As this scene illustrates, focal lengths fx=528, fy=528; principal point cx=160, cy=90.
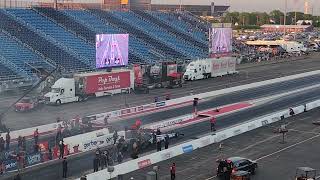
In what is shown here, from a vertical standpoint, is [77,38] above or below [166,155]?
above

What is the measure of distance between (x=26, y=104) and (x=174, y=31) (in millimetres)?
53209

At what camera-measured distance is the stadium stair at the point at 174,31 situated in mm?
89438

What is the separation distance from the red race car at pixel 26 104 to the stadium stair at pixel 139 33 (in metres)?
36.2

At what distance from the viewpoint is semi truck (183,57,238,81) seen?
214 ft

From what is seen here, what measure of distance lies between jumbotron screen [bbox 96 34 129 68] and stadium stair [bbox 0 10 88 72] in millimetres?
10405

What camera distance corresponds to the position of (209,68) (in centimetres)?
6744

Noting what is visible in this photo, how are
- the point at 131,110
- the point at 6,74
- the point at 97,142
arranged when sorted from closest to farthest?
the point at 97,142 < the point at 131,110 < the point at 6,74

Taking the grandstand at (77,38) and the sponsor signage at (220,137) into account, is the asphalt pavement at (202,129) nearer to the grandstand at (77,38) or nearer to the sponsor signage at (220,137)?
the sponsor signage at (220,137)

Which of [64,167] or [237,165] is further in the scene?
[237,165]

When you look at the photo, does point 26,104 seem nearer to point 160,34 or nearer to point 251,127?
point 251,127

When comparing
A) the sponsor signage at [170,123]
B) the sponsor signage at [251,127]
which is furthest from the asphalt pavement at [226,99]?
the sponsor signage at [251,127]

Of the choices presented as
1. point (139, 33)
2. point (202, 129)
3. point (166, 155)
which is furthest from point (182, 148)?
point (139, 33)

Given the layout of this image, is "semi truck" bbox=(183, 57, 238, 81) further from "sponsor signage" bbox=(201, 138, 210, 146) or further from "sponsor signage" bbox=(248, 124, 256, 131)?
"sponsor signage" bbox=(201, 138, 210, 146)

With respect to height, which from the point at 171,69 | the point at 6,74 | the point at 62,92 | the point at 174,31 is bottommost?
the point at 62,92
